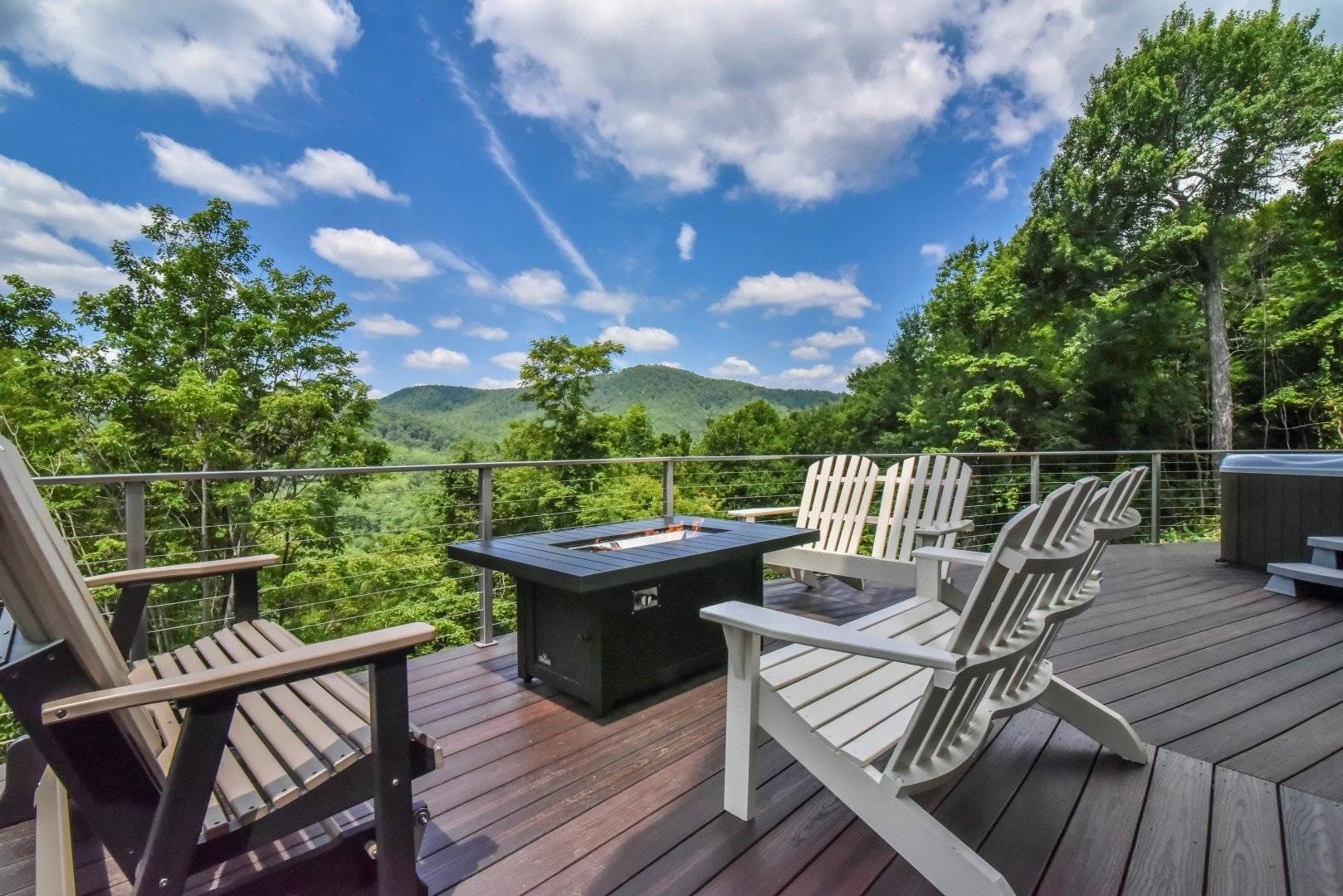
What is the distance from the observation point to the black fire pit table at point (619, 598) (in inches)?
84.6

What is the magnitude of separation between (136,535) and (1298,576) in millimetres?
5656

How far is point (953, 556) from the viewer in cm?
189

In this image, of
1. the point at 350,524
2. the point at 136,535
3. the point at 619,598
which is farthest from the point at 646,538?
the point at 350,524

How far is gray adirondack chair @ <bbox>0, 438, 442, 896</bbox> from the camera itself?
36.1 inches

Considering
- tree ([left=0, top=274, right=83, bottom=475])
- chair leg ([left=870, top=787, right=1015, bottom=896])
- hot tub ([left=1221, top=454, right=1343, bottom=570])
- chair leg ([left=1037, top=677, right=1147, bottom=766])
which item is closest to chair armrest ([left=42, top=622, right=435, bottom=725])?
chair leg ([left=870, top=787, right=1015, bottom=896])

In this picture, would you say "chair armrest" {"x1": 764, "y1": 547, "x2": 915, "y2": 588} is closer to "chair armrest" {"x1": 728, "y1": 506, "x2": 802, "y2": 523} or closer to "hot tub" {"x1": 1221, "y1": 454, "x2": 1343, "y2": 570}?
"chair armrest" {"x1": 728, "y1": 506, "x2": 802, "y2": 523}

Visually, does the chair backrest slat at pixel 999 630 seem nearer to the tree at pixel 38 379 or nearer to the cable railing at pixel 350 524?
the cable railing at pixel 350 524

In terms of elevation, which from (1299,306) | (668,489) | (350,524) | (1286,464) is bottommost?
(350,524)

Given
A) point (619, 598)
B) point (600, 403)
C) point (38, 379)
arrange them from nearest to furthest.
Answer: point (619, 598) → point (38, 379) → point (600, 403)

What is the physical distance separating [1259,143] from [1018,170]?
3.72m

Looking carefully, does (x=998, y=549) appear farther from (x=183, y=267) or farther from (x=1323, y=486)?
(x=183, y=267)

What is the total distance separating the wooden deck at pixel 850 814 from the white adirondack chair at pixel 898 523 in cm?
77

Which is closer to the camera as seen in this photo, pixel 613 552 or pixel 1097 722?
pixel 1097 722

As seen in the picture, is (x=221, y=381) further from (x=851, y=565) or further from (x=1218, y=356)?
(x=1218, y=356)
